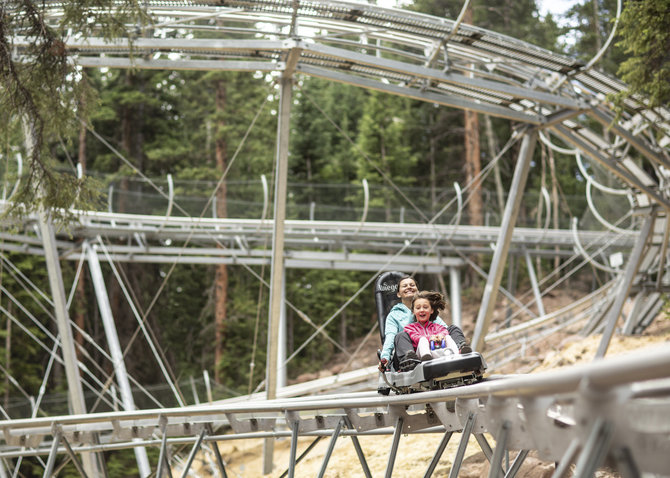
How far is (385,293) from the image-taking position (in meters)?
7.73

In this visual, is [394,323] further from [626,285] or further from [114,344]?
[114,344]

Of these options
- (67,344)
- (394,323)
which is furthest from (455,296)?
(394,323)

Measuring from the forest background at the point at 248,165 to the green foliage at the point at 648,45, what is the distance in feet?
46.3

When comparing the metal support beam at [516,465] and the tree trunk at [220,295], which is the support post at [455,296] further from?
the metal support beam at [516,465]

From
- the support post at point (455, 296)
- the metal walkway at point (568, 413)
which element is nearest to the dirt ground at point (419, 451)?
the support post at point (455, 296)

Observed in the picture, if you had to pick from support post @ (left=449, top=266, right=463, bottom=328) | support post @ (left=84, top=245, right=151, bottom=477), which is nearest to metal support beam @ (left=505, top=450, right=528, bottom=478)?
support post @ (left=84, top=245, right=151, bottom=477)

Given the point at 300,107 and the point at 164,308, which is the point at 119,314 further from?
the point at 300,107

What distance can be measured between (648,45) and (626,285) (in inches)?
205

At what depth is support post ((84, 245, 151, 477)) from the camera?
1495 centimetres

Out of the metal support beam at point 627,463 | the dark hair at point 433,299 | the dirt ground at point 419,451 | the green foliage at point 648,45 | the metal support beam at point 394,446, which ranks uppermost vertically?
the green foliage at point 648,45

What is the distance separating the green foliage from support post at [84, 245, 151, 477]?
1025 centimetres

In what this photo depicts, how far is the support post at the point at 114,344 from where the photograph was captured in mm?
14953

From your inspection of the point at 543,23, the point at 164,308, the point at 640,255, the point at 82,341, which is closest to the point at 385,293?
the point at 640,255

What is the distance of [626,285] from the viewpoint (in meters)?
13.8
